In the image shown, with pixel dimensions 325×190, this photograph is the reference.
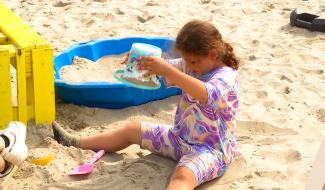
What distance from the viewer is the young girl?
7.11ft

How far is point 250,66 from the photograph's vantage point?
3.53 metres

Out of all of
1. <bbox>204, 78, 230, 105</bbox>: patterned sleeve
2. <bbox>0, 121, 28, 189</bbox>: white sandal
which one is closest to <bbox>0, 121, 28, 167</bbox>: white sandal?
<bbox>0, 121, 28, 189</bbox>: white sandal

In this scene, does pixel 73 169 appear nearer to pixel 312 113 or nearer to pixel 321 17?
pixel 312 113

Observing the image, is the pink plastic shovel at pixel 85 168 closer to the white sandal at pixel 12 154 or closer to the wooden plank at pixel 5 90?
the white sandal at pixel 12 154

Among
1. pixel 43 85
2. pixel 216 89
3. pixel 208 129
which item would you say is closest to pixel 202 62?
pixel 216 89

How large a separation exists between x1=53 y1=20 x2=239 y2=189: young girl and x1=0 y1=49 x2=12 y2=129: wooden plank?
524 mm

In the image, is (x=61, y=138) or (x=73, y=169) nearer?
(x=73, y=169)

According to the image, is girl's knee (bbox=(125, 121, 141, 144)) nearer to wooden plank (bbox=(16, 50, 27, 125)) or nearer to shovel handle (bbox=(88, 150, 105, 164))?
shovel handle (bbox=(88, 150, 105, 164))

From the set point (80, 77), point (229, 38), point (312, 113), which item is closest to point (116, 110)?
point (80, 77)

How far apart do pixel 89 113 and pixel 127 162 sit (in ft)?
1.90

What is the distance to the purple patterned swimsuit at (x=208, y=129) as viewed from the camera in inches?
88.2

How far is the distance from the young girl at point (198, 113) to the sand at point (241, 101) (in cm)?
10

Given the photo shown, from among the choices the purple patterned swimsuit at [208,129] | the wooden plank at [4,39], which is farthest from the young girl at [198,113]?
the wooden plank at [4,39]

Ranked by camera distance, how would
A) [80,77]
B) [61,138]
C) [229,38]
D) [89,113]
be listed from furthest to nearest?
[229,38]
[80,77]
[89,113]
[61,138]
